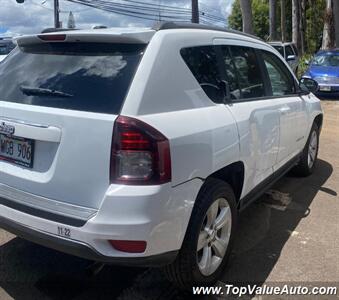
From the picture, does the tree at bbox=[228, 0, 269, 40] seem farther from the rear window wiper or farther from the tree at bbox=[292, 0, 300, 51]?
the rear window wiper

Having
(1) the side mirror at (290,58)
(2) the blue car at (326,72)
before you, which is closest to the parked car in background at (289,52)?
(1) the side mirror at (290,58)

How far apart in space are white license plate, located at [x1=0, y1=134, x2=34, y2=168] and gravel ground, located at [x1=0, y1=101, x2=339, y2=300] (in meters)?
0.97

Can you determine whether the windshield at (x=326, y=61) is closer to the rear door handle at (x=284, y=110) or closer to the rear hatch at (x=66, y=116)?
the rear door handle at (x=284, y=110)

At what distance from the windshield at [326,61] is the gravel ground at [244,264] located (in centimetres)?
1236

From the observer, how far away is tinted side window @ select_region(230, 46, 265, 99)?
4125 mm

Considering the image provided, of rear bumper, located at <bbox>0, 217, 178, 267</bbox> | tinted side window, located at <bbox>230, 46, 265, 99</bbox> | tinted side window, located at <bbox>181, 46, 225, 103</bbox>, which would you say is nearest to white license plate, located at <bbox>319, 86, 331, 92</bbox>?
tinted side window, located at <bbox>230, 46, 265, 99</bbox>

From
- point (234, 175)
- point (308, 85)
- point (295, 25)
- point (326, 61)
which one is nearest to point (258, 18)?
point (295, 25)

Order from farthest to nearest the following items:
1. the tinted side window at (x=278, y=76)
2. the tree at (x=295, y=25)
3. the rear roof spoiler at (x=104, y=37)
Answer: the tree at (x=295, y=25), the tinted side window at (x=278, y=76), the rear roof spoiler at (x=104, y=37)

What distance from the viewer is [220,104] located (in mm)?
3604

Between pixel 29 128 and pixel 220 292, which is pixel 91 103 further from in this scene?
pixel 220 292

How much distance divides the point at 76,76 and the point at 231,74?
142 cm

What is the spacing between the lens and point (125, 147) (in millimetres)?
2771

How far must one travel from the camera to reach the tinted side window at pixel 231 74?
3.88 metres

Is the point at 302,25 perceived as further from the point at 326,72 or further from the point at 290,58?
the point at 326,72
